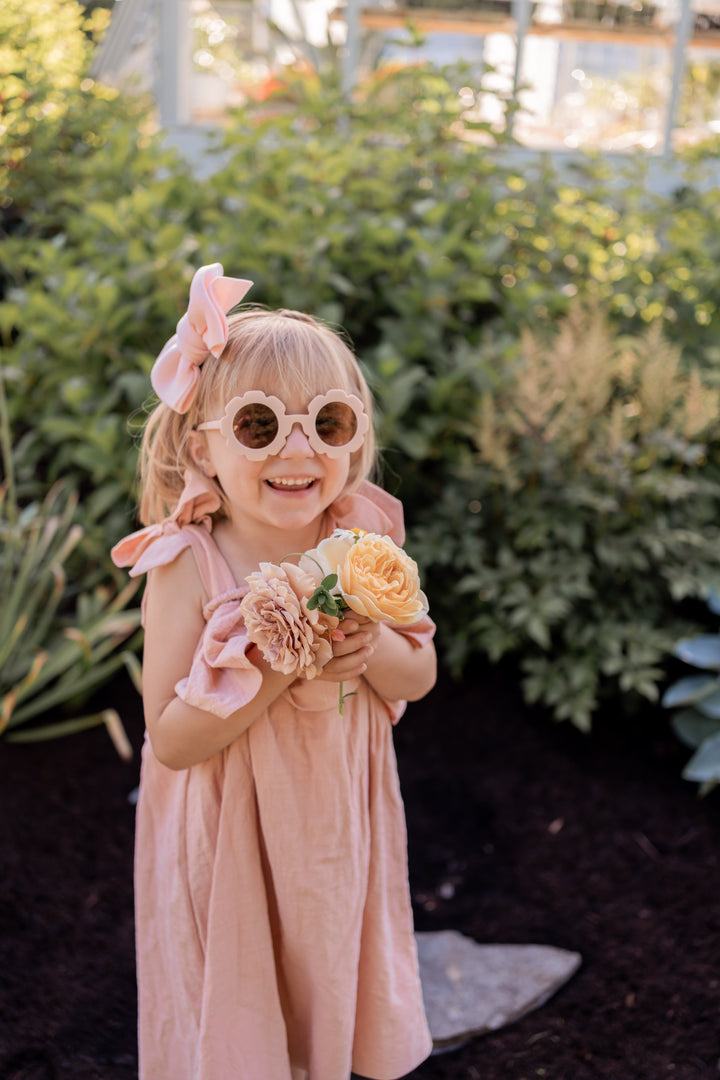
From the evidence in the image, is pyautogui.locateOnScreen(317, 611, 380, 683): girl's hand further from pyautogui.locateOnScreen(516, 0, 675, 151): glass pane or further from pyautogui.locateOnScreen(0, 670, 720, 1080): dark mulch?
pyautogui.locateOnScreen(516, 0, 675, 151): glass pane

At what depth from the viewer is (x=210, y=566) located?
1376 millimetres

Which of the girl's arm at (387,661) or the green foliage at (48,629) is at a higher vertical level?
the girl's arm at (387,661)

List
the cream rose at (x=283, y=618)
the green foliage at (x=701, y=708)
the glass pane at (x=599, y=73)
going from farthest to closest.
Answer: the glass pane at (x=599, y=73)
the green foliage at (x=701, y=708)
the cream rose at (x=283, y=618)

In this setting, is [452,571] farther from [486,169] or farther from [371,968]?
[371,968]

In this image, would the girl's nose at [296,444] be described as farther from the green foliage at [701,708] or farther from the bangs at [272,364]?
the green foliage at [701,708]

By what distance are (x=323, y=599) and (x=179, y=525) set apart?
339mm

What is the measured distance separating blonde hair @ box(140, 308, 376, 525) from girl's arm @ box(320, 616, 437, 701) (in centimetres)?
26

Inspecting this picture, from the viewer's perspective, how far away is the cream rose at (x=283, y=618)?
1.18 meters

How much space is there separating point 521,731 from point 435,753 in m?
0.30

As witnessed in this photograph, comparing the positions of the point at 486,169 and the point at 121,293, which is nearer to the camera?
the point at 121,293

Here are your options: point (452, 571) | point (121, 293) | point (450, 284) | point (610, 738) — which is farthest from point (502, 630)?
point (121, 293)

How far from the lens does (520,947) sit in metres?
2.30

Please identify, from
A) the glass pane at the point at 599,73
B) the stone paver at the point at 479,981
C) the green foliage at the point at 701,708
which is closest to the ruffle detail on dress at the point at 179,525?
the stone paver at the point at 479,981

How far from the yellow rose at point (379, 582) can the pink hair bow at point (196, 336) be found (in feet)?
1.12
